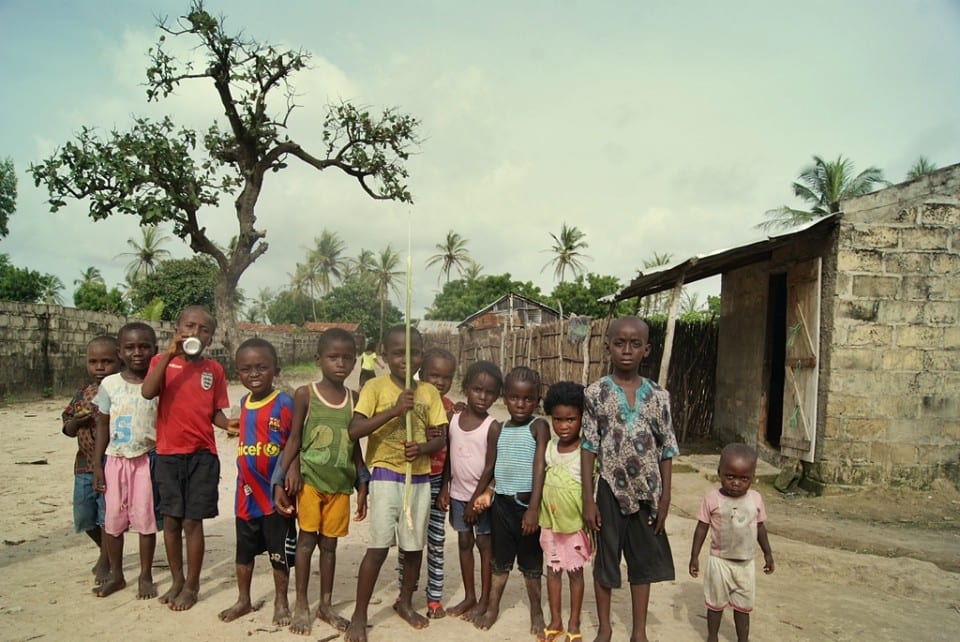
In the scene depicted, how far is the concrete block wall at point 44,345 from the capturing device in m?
11.5

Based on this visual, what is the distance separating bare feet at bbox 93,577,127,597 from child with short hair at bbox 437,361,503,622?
181cm

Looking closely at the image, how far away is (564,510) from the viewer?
317cm

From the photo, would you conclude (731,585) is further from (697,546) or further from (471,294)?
(471,294)

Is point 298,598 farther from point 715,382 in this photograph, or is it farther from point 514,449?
point 715,382

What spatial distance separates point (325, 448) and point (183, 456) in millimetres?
825

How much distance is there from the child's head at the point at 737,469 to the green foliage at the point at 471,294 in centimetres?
3390

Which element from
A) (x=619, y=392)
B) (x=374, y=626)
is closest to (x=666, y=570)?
(x=619, y=392)

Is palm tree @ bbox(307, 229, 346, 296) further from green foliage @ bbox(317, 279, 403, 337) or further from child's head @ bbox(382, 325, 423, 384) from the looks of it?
child's head @ bbox(382, 325, 423, 384)

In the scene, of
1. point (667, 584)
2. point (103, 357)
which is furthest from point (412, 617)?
point (103, 357)

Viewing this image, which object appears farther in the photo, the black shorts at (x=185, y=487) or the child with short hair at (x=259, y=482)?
the black shorts at (x=185, y=487)

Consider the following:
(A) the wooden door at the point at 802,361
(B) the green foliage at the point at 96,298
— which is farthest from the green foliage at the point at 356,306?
(A) the wooden door at the point at 802,361

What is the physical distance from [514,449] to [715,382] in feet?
23.8

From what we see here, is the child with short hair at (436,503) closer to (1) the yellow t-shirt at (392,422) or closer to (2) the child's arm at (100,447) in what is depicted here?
(1) the yellow t-shirt at (392,422)

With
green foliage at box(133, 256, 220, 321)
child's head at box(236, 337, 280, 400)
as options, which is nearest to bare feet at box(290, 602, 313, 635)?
child's head at box(236, 337, 280, 400)
